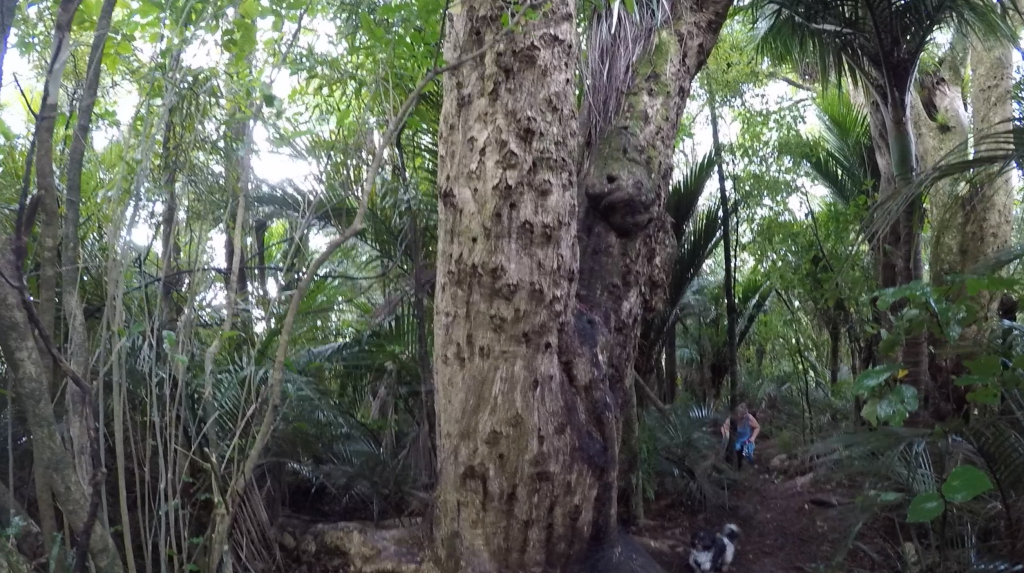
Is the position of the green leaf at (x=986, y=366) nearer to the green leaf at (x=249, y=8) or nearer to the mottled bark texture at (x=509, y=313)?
the mottled bark texture at (x=509, y=313)

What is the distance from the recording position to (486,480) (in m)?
2.76

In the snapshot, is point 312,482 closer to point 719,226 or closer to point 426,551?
point 426,551

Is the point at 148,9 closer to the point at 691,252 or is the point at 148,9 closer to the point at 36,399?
the point at 36,399

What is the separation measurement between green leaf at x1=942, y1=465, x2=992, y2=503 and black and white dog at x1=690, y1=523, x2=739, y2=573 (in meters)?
1.71

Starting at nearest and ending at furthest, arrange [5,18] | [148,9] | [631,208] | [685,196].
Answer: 1. [5,18]
2. [148,9]
3. [631,208]
4. [685,196]

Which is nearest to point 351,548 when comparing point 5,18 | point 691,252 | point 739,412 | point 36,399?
point 36,399

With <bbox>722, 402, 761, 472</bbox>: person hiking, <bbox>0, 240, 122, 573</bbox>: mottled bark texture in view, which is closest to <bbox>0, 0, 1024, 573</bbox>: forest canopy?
<bbox>0, 240, 122, 573</bbox>: mottled bark texture

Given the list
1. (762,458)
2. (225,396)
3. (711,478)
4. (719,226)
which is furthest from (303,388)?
(762,458)

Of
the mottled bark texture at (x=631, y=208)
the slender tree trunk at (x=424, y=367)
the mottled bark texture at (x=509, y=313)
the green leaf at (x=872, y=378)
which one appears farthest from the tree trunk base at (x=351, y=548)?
the green leaf at (x=872, y=378)

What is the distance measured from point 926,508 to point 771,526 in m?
2.63

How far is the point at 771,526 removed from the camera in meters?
4.96

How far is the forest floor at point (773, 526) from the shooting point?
4105 mm

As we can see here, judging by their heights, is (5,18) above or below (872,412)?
above

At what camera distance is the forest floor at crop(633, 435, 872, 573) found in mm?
4105
